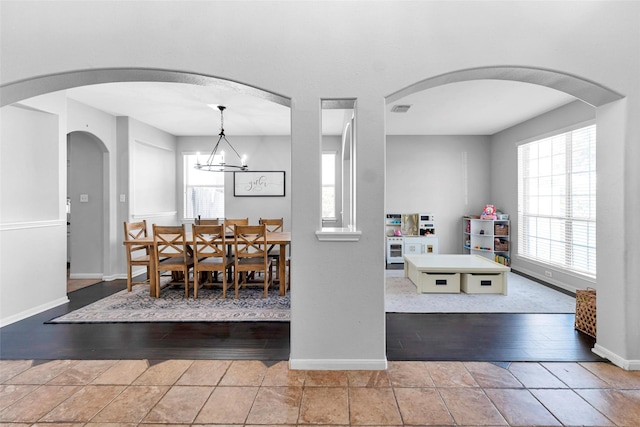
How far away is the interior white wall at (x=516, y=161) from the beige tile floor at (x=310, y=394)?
256cm

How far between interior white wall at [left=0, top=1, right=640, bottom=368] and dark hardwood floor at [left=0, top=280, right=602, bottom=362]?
0.43 m

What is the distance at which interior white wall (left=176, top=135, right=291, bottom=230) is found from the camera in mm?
6121

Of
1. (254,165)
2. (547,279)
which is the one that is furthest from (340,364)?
(254,165)

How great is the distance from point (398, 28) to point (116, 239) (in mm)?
4766

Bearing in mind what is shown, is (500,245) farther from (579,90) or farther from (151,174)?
(151,174)

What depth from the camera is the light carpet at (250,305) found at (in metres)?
3.08

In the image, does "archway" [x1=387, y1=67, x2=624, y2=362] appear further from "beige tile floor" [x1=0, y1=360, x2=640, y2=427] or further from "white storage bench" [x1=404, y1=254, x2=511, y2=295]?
"white storage bench" [x1=404, y1=254, x2=511, y2=295]

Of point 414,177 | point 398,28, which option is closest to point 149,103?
point 398,28

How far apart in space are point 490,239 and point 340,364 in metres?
4.52

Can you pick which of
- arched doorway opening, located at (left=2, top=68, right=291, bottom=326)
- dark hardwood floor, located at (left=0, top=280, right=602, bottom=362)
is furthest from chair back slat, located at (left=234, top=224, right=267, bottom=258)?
arched doorway opening, located at (left=2, top=68, right=291, bottom=326)

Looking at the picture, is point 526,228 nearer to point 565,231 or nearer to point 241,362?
point 565,231

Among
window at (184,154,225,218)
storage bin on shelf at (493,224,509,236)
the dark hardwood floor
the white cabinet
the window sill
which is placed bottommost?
the dark hardwood floor

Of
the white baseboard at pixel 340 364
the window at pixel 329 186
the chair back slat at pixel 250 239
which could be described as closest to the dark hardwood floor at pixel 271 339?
the white baseboard at pixel 340 364

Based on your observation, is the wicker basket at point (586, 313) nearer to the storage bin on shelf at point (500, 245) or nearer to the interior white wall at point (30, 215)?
the storage bin on shelf at point (500, 245)
